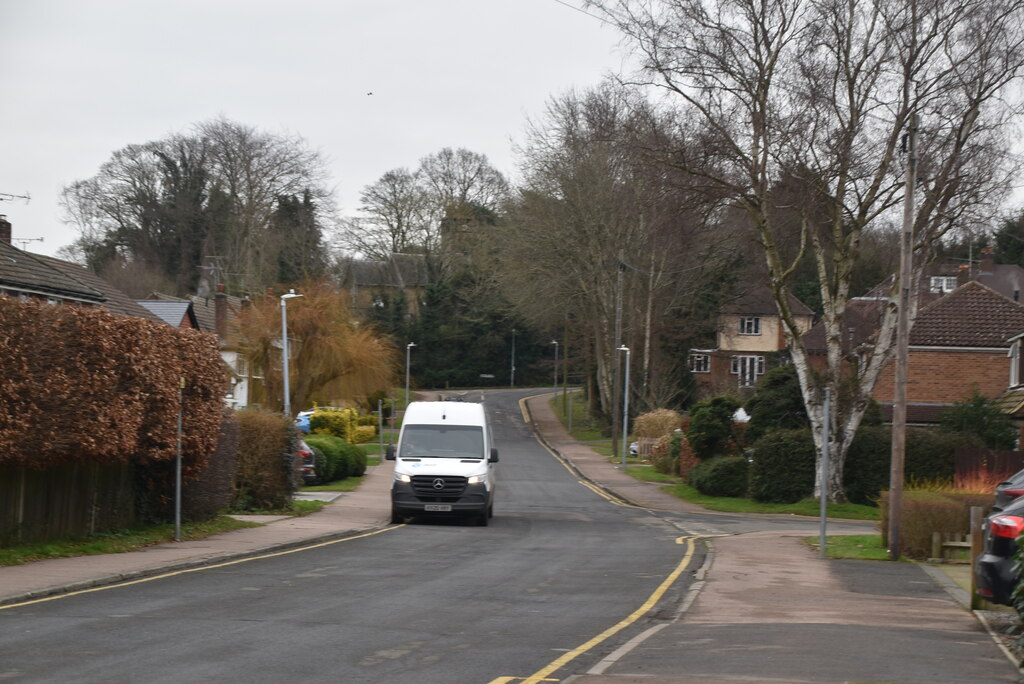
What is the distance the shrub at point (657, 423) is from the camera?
184 ft

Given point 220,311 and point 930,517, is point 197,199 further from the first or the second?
point 930,517

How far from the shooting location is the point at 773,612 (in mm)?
12148

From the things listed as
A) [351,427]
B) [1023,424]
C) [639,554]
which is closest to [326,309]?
[351,427]

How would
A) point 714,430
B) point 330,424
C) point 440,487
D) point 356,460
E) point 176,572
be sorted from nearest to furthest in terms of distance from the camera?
point 176,572 → point 440,487 → point 714,430 → point 356,460 → point 330,424

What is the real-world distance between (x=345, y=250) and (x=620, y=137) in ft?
187

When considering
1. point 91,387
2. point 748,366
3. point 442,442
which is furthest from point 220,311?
point 91,387

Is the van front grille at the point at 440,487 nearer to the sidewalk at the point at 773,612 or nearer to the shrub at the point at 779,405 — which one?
the sidewalk at the point at 773,612

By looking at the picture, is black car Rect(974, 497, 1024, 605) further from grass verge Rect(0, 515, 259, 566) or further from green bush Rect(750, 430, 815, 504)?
green bush Rect(750, 430, 815, 504)

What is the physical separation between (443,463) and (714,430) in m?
17.7

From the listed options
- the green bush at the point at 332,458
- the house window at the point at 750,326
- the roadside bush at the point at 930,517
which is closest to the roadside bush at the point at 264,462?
the green bush at the point at 332,458

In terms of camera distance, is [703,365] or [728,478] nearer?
[728,478]

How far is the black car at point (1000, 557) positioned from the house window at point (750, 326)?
74228 millimetres

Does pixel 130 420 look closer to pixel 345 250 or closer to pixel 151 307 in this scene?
pixel 151 307

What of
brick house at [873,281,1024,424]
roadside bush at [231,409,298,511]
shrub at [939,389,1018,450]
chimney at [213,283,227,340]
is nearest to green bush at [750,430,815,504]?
shrub at [939,389,1018,450]
